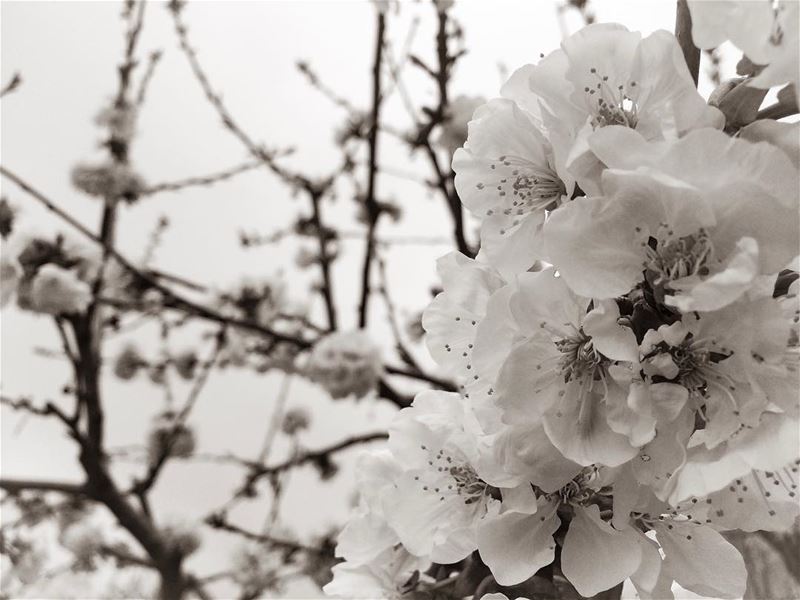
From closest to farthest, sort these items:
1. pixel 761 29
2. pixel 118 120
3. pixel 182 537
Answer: pixel 761 29
pixel 182 537
pixel 118 120

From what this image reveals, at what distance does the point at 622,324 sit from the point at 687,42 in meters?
0.17

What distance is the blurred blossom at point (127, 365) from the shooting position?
2346 mm

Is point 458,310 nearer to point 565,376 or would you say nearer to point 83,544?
point 565,376

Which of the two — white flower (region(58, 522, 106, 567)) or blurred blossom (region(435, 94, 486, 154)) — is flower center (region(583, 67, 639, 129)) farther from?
Answer: white flower (region(58, 522, 106, 567))

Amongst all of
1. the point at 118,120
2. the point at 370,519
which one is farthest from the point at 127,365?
the point at 370,519

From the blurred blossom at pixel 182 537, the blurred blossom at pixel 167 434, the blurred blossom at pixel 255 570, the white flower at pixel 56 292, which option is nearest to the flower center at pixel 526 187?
the white flower at pixel 56 292

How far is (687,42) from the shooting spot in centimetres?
38

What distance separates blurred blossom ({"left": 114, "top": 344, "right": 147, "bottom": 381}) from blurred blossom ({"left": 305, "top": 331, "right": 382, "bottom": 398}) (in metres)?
1.05

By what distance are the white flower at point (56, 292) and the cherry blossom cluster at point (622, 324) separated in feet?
4.55

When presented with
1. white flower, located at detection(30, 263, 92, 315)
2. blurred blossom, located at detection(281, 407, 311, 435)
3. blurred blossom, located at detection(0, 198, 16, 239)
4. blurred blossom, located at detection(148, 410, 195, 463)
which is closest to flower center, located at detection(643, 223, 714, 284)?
white flower, located at detection(30, 263, 92, 315)

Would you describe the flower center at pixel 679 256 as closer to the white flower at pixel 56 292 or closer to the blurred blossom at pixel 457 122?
the blurred blossom at pixel 457 122

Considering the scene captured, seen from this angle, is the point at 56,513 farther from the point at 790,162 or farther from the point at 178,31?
the point at 790,162

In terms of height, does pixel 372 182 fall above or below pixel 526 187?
above

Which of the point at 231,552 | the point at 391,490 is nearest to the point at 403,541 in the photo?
the point at 391,490
